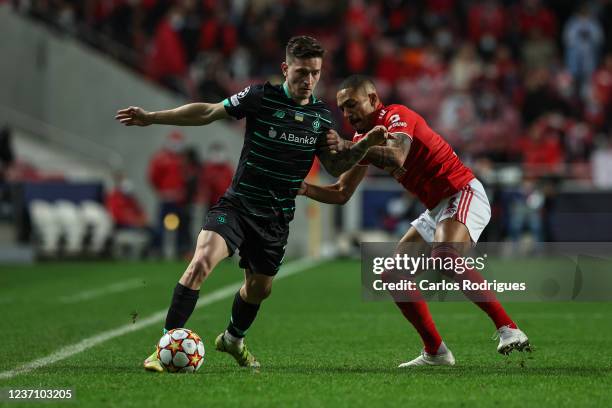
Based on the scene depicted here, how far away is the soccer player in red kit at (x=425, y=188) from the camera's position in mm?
7414

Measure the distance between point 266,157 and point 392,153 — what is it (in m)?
0.79

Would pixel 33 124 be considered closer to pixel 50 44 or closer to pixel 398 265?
pixel 50 44

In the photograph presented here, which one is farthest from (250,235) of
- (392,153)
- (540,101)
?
(540,101)

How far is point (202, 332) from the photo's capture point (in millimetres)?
9977

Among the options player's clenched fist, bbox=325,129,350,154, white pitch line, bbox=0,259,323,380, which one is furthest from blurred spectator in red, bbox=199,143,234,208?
player's clenched fist, bbox=325,129,350,154

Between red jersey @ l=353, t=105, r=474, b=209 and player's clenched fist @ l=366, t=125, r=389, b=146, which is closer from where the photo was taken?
player's clenched fist @ l=366, t=125, r=389, b=146

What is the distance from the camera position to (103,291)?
47.8ft

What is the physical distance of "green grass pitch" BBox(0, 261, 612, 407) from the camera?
20.1 feet

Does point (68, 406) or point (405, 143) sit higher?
point (405, 143)

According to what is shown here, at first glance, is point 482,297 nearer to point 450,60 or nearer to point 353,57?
point 353,57

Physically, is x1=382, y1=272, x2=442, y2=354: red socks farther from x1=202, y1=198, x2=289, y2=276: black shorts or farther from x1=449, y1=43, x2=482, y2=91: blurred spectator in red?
x1=449, y1=43, x2=482, y2=91: blurred spectator in red

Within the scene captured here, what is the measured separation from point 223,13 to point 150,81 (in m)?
2.22

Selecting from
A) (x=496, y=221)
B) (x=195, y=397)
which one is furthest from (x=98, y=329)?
(x=496, y=221)

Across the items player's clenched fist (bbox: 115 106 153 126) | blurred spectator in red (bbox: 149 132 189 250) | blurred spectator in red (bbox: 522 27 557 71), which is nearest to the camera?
player's clenched fist (bbox: 115 106 153 126)
